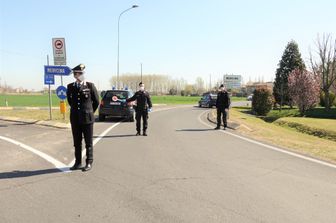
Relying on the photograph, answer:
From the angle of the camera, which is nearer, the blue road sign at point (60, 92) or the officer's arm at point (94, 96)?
the officer's arm at point (94, 96)

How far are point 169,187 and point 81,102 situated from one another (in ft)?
8.21

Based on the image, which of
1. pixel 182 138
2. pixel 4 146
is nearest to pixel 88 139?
pixel 4 146

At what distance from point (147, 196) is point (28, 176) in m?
2.52

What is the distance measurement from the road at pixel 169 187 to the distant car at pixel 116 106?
10141mm

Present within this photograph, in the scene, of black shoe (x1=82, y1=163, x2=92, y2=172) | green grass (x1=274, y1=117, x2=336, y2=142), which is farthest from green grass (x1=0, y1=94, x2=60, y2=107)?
black shoe (x1=82, y1=163, x2=92, y2=172)

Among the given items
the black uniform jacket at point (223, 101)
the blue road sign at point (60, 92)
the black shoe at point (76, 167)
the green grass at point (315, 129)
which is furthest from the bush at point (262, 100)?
the black shoe at point (76, 167)

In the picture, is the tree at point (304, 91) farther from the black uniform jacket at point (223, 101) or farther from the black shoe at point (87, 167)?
the black shoe at point (87, 167)

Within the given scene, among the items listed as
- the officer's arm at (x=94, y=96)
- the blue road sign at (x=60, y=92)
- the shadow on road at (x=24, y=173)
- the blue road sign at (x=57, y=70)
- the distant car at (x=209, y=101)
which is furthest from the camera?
the distant car at (x=209, y=101)

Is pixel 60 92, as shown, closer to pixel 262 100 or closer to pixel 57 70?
pixel 57 70

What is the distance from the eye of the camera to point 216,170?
25.7 ft

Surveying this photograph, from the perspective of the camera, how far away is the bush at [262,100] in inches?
1602

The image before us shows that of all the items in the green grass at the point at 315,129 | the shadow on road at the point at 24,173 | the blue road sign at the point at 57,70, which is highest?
the blue road sign at the point at 57,70

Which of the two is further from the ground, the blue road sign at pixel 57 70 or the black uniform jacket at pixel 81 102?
the blue road sign at pixel 57 70

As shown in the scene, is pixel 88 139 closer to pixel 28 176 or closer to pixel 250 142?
pixel 28 176
